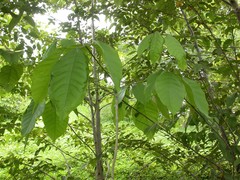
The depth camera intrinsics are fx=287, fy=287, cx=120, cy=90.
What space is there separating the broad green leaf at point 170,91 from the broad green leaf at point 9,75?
0.51 m

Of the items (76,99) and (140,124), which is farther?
(140,124)

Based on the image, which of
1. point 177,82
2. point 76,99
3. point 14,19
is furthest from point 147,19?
point 76,99

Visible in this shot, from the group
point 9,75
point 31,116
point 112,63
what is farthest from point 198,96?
point 9,75

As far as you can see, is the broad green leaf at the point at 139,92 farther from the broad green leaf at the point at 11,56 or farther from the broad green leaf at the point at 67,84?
the broad green leaf at the point at 11,56

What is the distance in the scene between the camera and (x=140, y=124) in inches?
28.7

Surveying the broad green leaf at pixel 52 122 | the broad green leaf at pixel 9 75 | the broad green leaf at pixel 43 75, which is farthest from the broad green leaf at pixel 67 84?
the broad green leaf at pixel 9 75

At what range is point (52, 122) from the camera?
0.55 meters

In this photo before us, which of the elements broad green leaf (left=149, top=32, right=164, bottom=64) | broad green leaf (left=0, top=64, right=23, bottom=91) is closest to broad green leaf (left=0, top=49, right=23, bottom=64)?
broad green leaf (left=0, top=64, right=23, bottom=91)

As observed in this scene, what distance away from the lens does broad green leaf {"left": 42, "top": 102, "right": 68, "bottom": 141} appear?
0.54 m

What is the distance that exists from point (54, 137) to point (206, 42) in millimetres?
1039

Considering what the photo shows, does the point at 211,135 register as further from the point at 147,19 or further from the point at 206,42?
the point at 147,19

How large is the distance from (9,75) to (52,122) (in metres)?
0.38

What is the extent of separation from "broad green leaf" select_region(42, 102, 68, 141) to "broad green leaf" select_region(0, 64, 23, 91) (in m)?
0.34

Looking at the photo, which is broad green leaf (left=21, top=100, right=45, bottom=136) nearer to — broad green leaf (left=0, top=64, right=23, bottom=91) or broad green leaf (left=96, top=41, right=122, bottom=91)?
broad green leaf (left=96, top=41, right=122, bottom=91)
